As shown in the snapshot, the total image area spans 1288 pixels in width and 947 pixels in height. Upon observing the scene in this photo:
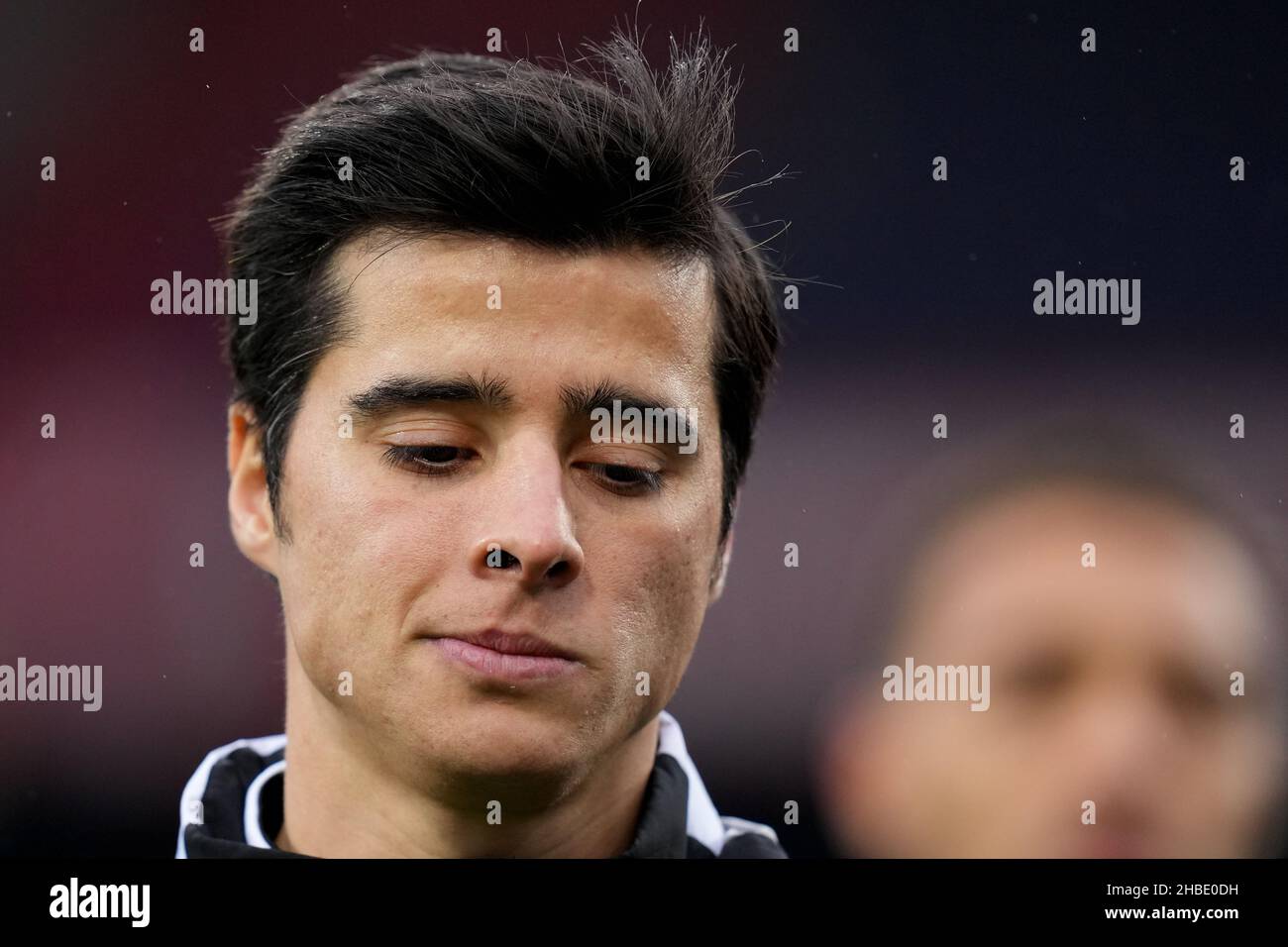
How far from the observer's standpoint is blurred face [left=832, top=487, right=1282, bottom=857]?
110 inches

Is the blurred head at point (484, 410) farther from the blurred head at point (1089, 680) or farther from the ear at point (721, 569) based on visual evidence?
the blurred head at point (1089, 680)

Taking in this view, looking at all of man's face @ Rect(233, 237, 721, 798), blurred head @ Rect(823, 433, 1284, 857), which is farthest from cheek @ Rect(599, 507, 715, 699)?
blurred head @ Rect(823, 433, 1284, 857)

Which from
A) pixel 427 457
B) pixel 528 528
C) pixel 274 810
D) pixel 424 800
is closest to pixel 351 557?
pixel 427 457

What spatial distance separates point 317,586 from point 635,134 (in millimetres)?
994

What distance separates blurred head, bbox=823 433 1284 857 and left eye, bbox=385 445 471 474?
1090mm

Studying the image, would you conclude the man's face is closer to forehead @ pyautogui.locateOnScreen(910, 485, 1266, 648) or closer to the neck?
the neck

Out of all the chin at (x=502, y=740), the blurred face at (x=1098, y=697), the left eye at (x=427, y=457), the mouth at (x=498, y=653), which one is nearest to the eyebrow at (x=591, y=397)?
the left eye at (x=427, y=457)

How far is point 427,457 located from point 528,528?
228 mm

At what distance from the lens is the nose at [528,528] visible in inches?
89.3

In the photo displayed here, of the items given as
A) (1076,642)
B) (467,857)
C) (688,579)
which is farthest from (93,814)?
(1076,642)

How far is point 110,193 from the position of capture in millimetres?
2939
